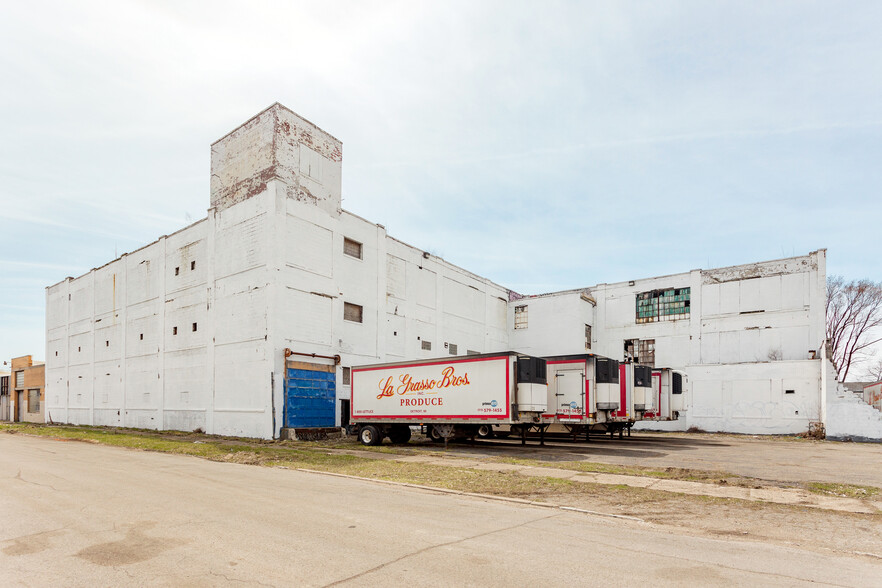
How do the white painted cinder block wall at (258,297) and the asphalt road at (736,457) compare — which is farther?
the white painted cinder block wall at (258,297)

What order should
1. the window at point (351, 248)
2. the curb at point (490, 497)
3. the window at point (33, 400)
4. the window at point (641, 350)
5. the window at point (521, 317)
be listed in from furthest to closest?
the window at point (33, 400) → the window at point (521, 317) → the window at point (641, 350) → the window at point (351, 248) → the curb at point (490, 497)

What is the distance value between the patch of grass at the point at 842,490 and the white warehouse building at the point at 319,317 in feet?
68.3

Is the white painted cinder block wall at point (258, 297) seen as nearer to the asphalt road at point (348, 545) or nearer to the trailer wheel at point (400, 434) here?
the trailer wheel at point (400, 434)

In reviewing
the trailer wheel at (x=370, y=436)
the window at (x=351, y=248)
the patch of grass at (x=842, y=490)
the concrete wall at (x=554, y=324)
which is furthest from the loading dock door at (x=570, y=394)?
the concrete wall at (x=554, y=324)

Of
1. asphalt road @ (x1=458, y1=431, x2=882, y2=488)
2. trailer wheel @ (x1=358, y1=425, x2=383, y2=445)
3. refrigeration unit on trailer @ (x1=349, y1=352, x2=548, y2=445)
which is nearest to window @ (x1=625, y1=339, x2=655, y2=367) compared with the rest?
asphalt road @ (x1=458, y1=431, x2=882, y2=488)

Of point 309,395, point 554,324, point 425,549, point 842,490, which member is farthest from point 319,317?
point 425,549

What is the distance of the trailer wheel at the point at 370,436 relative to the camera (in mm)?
24469

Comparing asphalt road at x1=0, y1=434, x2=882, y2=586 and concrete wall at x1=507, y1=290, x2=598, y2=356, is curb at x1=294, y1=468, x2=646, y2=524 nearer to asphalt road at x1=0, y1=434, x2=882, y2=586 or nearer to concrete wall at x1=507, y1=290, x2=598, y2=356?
asphalt road at x1=0, y1=434, x2=882, y2=586

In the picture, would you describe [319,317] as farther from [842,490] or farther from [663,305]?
[663,305]

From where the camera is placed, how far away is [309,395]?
28797 mm

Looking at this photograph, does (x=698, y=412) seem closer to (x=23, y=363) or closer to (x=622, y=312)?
(x=622, y=312)

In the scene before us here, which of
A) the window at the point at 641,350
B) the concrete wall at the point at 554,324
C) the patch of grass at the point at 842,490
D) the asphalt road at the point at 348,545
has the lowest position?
the patch of grass at the point at 842,490

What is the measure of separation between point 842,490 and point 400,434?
53.0ft

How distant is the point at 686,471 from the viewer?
15125 millimetres
